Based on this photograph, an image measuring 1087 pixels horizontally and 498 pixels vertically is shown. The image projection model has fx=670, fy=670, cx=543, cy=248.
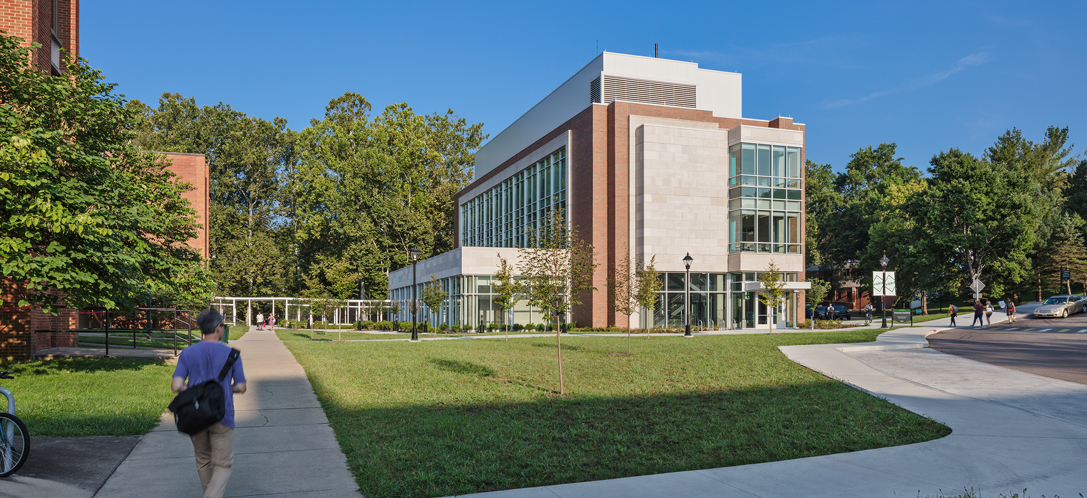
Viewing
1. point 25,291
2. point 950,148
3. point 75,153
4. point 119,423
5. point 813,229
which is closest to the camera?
point 119,423

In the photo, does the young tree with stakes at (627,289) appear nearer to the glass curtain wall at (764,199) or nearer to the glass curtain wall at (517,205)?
the glass curtain wall at (517,205)

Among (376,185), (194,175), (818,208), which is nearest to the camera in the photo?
(194,175)

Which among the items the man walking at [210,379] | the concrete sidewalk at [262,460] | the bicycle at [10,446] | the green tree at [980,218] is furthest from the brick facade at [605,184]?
the man walking at [210,379]

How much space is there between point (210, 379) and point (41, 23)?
19531 millimetres

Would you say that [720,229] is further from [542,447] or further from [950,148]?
[542,447]

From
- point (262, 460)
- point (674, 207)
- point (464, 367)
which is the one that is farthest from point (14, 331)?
point (674, 207)

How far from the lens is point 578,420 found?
396 inches

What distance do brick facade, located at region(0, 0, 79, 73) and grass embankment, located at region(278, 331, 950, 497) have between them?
11523mm

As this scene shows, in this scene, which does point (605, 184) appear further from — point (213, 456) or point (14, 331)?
point (213, 456)

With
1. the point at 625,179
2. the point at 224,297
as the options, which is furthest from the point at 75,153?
the point at 224,297

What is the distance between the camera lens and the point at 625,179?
4053cm

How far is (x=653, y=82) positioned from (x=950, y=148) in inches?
1236

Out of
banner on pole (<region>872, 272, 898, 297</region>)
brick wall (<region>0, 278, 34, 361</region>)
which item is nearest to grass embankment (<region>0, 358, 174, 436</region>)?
brick wall (<region>0, 278, 34, 361</region>)

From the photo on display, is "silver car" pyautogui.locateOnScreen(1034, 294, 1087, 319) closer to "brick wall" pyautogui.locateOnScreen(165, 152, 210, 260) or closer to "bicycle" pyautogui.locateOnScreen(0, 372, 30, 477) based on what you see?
"bicycle" pyautogui.locateOnScreen(0, 372, 30, 477)
